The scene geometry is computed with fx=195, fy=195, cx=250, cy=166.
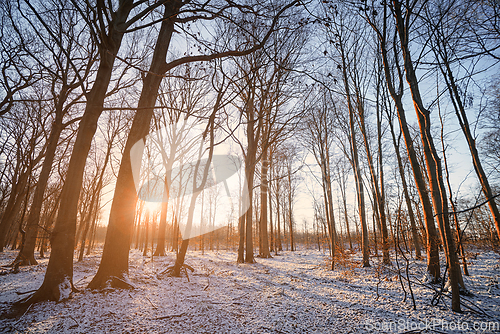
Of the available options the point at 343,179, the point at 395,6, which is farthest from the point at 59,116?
the point at 343,179

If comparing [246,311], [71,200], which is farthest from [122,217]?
[246,311]

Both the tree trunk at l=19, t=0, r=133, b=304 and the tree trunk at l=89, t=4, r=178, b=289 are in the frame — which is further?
the tree trunk at l=89, t=4, r=178, b=289

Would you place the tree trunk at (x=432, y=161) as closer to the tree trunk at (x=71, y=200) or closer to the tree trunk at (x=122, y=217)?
the tree trunk at (x=122, y=217)

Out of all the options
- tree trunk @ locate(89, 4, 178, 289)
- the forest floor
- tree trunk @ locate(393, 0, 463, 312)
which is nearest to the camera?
the forest floor

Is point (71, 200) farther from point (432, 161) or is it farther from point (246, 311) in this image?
point (432, 161)

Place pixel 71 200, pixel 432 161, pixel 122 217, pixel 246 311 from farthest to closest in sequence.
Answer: pixel 122 217
pixel 432 161
pixel 71 200
pixel 246 311

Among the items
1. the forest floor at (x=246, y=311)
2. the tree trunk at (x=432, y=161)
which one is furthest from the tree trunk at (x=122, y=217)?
the tree trunk at (x=432, y=161)

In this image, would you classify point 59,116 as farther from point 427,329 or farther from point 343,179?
point 343,179

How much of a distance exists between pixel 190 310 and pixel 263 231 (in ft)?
31.3

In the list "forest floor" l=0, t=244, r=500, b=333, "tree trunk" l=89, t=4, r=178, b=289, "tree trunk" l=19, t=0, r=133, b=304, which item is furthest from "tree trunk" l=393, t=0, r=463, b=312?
"tree trunk" l=19, t=0, r=133, b=304

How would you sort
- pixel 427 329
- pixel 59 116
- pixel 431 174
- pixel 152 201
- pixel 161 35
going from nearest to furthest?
pixel 427 329 → pixel 431 174 → pixel 161 35 → pixel 59 116 → pixel 152 201

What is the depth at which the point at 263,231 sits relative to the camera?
12.3 m

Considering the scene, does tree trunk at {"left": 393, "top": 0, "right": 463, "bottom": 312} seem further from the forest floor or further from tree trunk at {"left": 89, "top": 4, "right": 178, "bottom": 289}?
tree trunk at {"left": 89, "top": 4, "right": 178, "bottom": 289}

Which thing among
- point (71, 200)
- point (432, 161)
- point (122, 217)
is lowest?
point (122, 217)
